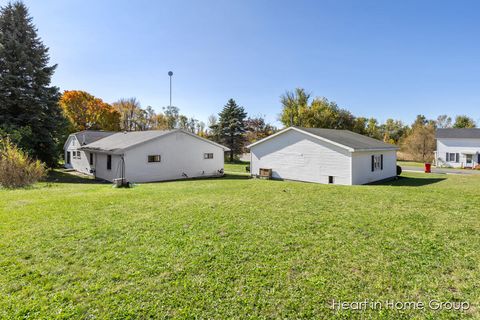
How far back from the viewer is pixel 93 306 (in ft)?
10.3

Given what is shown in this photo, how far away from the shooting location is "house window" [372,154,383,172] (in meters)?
17.1

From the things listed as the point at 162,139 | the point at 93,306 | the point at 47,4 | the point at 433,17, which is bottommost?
the point at 93,306

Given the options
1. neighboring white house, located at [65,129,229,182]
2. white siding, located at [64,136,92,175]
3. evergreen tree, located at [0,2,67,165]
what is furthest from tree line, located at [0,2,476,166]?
neighboring white house, located at [65,129,229,182]

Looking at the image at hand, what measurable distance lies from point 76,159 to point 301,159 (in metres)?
21.5

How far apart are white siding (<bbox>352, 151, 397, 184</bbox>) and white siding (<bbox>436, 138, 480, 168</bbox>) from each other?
1910cm

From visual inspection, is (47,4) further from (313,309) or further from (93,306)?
(313,309)

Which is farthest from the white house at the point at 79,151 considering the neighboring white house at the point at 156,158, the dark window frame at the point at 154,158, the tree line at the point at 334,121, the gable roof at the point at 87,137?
the tree line at the point at 334,121

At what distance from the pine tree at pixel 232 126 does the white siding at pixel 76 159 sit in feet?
59.7

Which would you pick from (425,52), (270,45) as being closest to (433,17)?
(425,52)

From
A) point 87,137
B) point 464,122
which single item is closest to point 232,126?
point 87,137

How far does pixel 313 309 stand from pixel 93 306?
269 centimetres

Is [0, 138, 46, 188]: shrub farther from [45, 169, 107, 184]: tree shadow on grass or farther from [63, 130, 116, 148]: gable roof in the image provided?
[63, 130, 116, 148]: gable roof

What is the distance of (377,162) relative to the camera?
58.0 ft

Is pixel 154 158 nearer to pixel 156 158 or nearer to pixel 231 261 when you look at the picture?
pixel 156 158
